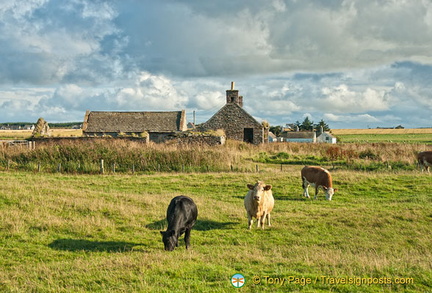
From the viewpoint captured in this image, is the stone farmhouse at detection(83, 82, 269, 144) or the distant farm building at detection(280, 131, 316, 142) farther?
the distant farm building at detection(280, 131, 316, 142)

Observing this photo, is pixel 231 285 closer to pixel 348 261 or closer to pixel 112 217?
pixel 348 261

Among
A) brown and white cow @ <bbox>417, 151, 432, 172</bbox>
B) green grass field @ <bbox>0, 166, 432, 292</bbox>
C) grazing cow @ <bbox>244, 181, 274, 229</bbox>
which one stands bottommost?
green grass field @ <bbox>0, 166, 432, 292</bbox>

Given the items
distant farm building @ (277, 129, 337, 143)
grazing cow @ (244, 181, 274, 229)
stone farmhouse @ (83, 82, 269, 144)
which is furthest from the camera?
distant farm building @ (277, 129, 337, 143)

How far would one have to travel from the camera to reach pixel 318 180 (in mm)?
20312

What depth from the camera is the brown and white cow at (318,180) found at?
65.5 feet

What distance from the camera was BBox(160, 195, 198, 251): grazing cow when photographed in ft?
35.9

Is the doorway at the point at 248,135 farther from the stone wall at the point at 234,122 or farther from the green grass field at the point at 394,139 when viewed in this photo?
the green grass field at the point at 394,139

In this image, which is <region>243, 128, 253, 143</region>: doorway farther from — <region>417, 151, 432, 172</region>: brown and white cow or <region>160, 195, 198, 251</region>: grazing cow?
<region>160, 195, 198, 251</region>: grazing cow

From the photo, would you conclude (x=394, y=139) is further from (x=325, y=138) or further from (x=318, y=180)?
(x=318, y=180)

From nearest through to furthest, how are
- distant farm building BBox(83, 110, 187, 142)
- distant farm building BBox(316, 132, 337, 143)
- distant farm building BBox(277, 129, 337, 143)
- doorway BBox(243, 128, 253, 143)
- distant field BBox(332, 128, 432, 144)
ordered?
doorway BBox(243, 128, 253, 143) < distant farm building BBox(83, 110, 187, 142) < distant farm building BBox(316, 132, 337, 143) < distant farm building BBox(277, 129, 337, 143) < distant field BBox(332, 128, 432, 144)

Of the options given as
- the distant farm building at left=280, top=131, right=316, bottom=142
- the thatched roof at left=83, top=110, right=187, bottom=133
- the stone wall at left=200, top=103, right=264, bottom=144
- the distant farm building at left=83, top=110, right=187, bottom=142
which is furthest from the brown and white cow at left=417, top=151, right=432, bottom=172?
the distant farm building at left=280, top=131, right=316, bottom=142

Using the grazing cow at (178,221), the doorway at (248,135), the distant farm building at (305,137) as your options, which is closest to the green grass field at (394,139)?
the distant farm building at (305,137)

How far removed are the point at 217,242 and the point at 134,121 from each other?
143 ft

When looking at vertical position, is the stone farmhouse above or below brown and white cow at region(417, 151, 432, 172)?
above
